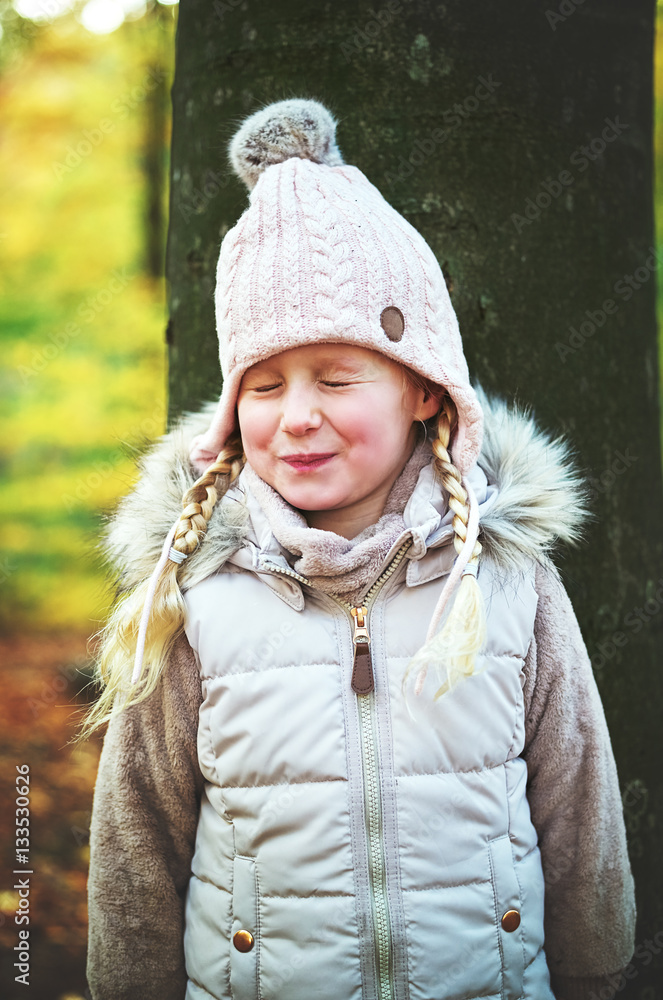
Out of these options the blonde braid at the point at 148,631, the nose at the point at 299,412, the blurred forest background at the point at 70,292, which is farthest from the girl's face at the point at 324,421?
the blurred forest background at the point at 70,292

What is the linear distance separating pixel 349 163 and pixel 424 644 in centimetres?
142

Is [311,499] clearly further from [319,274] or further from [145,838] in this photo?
[145,838]

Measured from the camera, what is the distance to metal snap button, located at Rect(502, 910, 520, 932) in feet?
5.90

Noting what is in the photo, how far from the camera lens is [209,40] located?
2.44m

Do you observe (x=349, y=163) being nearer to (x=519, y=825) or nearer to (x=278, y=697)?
(x=278, y=697)

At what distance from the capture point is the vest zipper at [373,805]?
1716 mm

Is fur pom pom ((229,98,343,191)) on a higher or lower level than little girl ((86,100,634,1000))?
higher

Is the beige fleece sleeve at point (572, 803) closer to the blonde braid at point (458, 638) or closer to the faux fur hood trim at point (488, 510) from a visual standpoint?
the faux fur hood trim at point (488, 510)

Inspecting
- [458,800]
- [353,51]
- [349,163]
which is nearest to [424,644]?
[458,800]

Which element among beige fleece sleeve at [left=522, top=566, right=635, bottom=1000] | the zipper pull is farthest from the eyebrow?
beige fleece sleeve at [left=522, top=566, right=635, bottom=1000]

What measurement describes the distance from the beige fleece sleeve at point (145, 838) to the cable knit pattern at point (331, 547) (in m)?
0.39

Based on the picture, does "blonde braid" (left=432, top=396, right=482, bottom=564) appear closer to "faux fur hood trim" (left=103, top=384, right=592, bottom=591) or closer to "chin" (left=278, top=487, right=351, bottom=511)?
"faux fur hood trim" (left=103, top=384, right=592, bottom=591)

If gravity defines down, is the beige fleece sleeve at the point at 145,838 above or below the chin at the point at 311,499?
below

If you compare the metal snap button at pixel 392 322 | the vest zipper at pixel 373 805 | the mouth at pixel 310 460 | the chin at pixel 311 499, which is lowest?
the vest zipper at pixel 373 805
